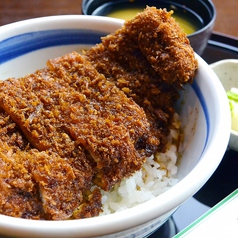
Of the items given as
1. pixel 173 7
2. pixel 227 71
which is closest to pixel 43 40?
pixel 227 71

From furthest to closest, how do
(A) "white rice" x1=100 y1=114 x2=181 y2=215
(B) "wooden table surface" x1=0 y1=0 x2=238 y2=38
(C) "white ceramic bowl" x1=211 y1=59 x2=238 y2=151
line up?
Answer: (B) "wooden table surface" x1=0 y1=0 x2=238 y2=38 → (C) "white ceramic bowl" x1=211 y1=59 x2=238 y2=151 → (A) "white rice" x1=100 y1=114 x2=181 y2=215

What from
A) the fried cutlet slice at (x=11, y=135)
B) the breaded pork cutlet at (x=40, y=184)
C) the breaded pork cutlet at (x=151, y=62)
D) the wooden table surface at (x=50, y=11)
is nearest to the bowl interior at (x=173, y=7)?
the wooden table surface at (x=50, y=11)

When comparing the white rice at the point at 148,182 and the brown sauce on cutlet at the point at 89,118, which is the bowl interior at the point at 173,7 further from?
the white rice at the point at 148,182

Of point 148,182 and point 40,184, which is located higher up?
point 40,184

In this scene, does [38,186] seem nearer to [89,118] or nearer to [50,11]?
[89,118]

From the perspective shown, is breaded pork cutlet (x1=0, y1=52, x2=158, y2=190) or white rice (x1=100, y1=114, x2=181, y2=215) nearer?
breaded pork cutlet (x1=0, y1=52, x2=158, y2=190)

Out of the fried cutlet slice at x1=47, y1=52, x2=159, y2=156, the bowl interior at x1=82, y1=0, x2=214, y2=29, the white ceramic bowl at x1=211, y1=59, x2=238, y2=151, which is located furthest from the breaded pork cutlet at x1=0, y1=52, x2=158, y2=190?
the bowl interior at x1=82, y1=0, x2=214, y2=29

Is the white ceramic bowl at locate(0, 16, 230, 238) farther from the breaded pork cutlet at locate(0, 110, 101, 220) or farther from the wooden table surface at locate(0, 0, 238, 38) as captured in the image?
the wooden table surface at locate(0, 0, 238, 38)
